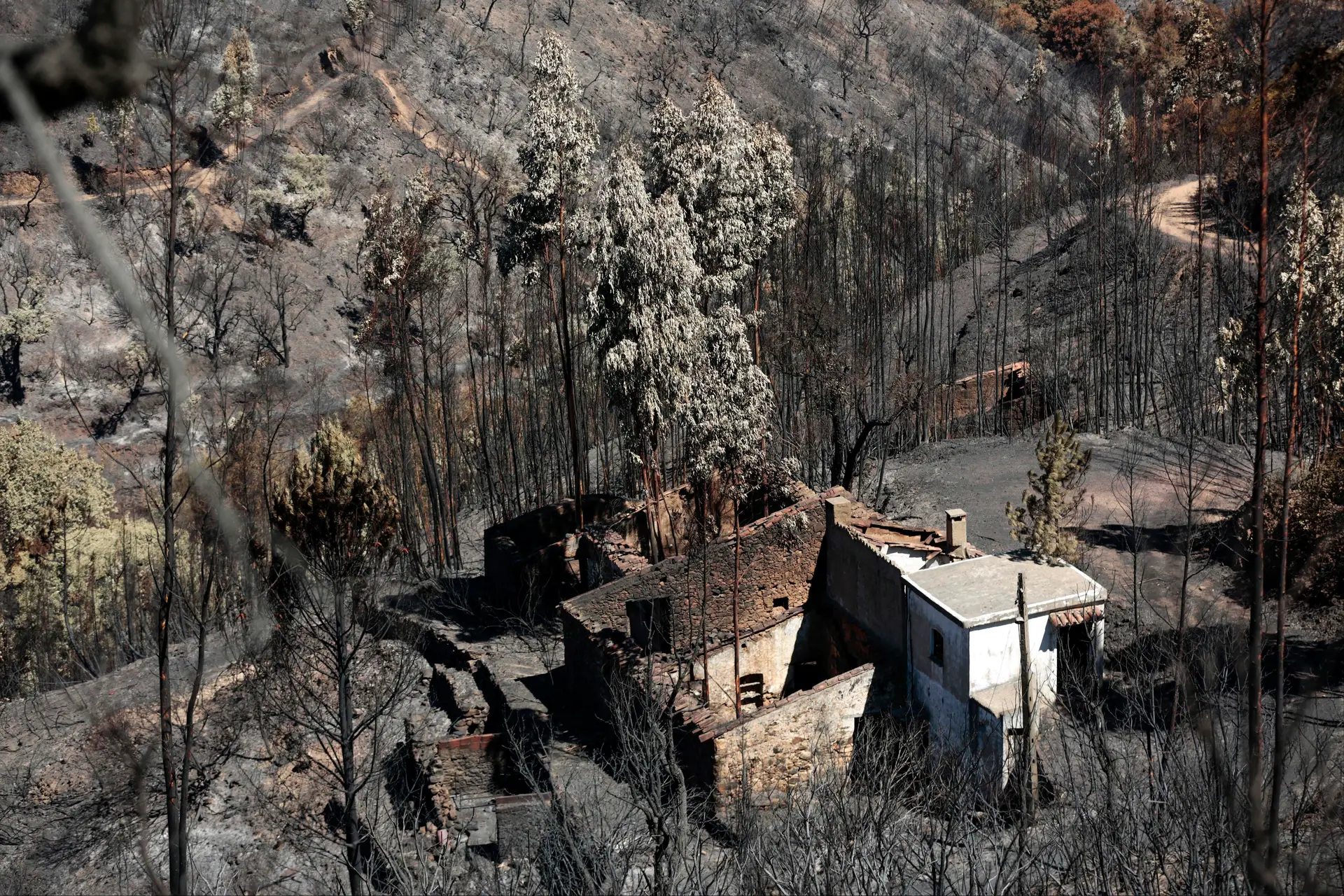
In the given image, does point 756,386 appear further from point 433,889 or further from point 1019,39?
point 1019,39

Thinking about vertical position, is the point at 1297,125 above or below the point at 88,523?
above

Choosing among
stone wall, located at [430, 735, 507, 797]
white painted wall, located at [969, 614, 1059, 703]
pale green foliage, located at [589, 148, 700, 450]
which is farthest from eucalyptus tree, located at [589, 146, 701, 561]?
white painted wall, located at [969, 614, 1059, 703]

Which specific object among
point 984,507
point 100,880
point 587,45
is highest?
point 587,45

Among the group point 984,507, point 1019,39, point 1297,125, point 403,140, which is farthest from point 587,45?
point 1297,125

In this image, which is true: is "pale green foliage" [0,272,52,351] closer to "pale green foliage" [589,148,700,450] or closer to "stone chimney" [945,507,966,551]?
"pale green foliage" [589,148,700,450]

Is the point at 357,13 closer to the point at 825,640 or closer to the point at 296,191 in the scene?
the point at 296,191

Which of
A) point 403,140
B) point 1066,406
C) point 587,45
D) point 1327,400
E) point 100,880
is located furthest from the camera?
point 587,45

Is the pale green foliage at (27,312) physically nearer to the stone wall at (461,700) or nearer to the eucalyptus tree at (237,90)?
the eucalyptus tree at (237,90)
